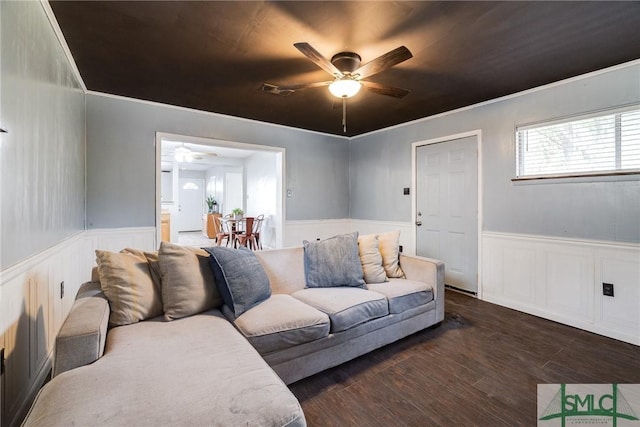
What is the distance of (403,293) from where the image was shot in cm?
240

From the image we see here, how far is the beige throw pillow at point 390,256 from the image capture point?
283 cm

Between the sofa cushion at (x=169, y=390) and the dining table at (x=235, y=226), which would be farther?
the dining table at (x=235, y=226)

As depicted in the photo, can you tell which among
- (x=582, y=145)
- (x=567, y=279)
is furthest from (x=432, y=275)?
(x=582, y=145)

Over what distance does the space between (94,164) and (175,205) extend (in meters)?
4.90

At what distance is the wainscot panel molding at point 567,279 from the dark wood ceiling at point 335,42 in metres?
1.65

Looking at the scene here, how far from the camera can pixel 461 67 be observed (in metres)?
2.60

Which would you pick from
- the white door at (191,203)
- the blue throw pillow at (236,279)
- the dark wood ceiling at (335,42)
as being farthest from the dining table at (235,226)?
the white door at (191,203)

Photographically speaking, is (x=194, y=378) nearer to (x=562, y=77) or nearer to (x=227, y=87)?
(x=227, y=87)

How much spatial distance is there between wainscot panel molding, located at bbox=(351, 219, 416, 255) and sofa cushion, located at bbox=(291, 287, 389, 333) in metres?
2.32

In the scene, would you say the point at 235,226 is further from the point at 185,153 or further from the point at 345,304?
the point at 345,304

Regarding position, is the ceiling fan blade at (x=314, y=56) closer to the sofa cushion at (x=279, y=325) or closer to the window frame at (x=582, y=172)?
the sofa cushion at (x=279, y=325)

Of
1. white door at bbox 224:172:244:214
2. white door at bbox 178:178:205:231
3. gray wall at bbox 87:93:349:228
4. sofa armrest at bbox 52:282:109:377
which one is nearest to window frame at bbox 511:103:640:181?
gray wall at bbox 87:93:349:228

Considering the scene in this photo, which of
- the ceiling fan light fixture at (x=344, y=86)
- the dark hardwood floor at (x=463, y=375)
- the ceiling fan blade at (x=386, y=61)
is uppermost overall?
the ceiling fan blade at (x=386, y=61)

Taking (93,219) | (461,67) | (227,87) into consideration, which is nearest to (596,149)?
(461,67)
